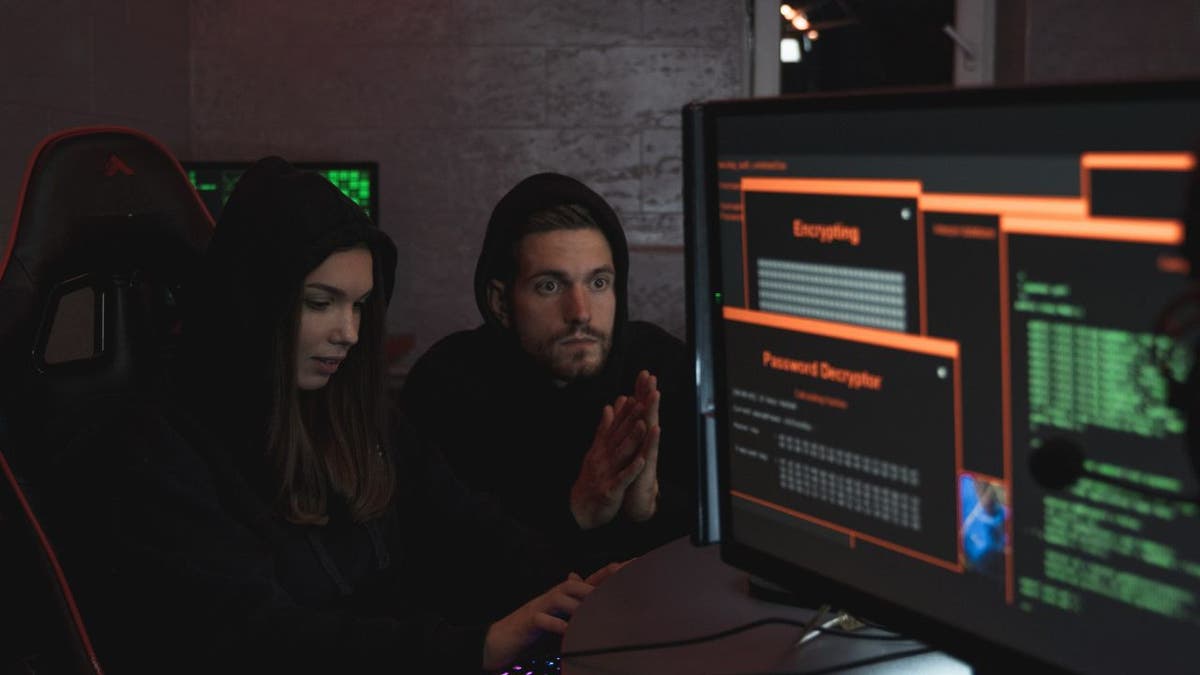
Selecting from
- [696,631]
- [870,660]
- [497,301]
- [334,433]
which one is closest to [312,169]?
[497,301]

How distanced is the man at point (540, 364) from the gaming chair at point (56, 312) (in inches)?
22.9

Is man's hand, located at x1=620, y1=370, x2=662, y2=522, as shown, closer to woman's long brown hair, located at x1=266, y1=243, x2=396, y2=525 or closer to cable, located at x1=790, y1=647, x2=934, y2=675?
woman's long brown hair, located at x1=266, y1=243, x2=396, y2=525

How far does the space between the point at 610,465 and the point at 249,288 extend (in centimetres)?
→ 50

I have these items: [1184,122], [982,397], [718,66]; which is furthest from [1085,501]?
[718,66]

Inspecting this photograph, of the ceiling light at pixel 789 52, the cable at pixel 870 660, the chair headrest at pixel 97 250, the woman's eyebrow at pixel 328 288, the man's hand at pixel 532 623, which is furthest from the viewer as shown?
the ceiling light at pixel 789 52

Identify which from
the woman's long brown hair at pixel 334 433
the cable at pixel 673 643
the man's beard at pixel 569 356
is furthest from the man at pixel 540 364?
the cable at pixel 673 643

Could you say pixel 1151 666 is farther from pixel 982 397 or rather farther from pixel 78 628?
pixel 78 628

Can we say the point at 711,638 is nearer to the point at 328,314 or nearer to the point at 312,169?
the point at 328,314

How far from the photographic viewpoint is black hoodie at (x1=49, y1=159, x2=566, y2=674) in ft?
4.17

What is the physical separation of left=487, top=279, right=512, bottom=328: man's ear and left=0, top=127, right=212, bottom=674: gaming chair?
626mm

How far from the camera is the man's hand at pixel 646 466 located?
4.55ft

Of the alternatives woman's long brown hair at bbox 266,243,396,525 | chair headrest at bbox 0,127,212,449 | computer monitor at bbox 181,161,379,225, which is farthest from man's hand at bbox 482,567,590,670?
computer monitor at bbox 181,161,379,225

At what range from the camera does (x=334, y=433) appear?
1.57 metres

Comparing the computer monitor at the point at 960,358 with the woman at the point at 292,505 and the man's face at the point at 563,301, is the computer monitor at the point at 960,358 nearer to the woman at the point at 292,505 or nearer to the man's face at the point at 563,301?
the woman at the point at 292,505
